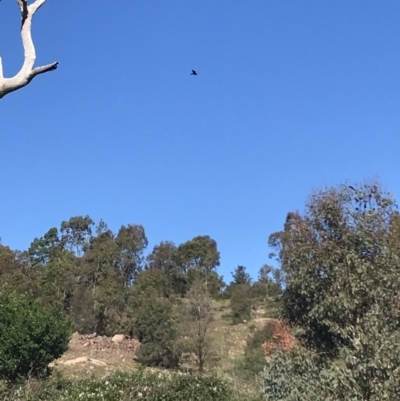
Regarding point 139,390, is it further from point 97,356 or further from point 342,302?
point 97,356

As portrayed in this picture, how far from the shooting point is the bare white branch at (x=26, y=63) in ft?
11.7

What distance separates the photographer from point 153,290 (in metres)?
37.1

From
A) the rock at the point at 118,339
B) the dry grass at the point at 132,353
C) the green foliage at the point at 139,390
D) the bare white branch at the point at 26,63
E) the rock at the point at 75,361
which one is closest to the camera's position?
the bare white branch at the point at 26,63

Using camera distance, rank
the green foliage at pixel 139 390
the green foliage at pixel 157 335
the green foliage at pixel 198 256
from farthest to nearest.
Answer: the green foliage at pixel 198 256, the green foliage at pixel 157 335, the green foliage at pixel 139 390

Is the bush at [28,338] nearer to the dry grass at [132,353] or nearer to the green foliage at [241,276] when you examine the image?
the dry grass at [132,353]

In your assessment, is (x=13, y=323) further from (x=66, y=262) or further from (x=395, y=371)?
(x=66, y=262)

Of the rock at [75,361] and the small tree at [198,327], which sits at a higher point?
the small tree at [198,327]

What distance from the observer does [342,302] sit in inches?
239

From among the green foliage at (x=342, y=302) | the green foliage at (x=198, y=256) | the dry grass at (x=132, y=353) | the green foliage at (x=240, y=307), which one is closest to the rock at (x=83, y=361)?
the dry grass at (x=132, y=353)

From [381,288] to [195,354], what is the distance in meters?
22.8

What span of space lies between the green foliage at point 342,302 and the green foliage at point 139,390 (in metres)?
4.73

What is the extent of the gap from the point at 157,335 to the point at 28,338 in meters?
12.2

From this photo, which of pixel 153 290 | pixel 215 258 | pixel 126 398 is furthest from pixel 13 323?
pixel 215 258

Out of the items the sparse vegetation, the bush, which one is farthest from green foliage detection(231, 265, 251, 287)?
the bush
